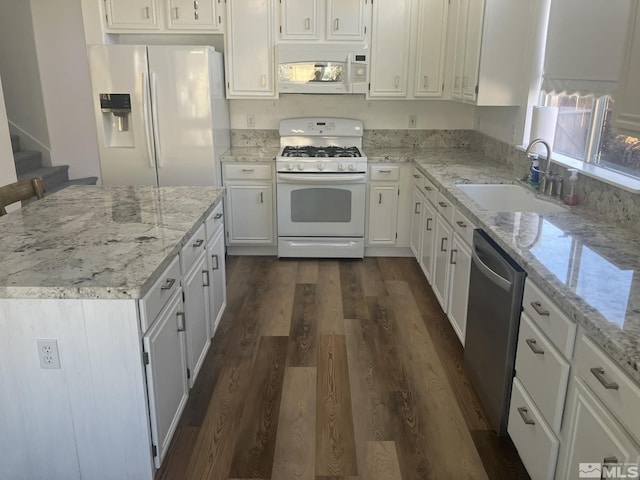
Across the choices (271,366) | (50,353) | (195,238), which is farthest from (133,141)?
(50,353)

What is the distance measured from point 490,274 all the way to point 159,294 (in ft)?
4.70

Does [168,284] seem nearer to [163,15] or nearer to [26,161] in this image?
[163,15]

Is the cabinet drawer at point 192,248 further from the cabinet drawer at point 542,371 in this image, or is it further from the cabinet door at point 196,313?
the cabinet drawer at point 542,371

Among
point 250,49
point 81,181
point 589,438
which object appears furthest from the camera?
point 81,181

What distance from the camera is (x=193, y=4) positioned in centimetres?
436

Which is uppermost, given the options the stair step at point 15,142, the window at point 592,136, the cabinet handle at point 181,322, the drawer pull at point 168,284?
the window at point 592,136

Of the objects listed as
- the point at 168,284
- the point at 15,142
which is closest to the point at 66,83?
the point at 15,142

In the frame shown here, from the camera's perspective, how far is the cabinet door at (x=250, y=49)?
4.40 meters

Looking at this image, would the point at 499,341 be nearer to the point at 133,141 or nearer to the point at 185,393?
the point at 185,393

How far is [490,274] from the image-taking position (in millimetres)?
2350

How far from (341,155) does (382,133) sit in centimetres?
72

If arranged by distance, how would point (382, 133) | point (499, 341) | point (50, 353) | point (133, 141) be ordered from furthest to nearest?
point (382, 133) → point (133, 141) → point (499, 341) → point (50, 353)

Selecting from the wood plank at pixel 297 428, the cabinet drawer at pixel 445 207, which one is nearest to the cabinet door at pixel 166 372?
the wood plank at pixel 297 428

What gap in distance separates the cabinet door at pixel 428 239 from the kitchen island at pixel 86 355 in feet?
7.02
